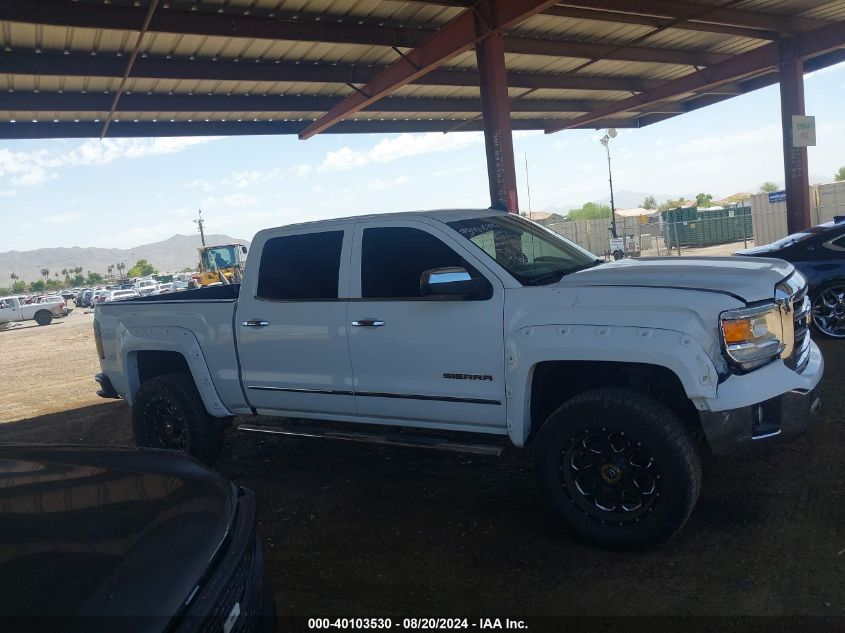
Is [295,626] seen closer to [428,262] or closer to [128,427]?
[428,262]

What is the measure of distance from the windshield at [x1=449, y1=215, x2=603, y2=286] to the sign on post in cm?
1296

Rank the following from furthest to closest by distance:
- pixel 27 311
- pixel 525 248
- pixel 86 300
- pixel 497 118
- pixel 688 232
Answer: pixel 86 300 → pixel 688 232 → pixel 27 311 → pixel 497 118 → pixel 525 248

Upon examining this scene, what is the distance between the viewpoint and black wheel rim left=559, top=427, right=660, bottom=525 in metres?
3.52

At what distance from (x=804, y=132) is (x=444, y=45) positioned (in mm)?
8935

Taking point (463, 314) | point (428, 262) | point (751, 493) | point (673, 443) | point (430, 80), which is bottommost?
point (751, 493)

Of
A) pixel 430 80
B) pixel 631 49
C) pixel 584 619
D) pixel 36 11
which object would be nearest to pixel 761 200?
pixel 631 49

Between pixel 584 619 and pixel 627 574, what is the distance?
0.48 meters

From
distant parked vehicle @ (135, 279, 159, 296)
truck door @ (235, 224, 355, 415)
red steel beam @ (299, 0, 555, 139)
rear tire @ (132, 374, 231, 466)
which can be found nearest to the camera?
truck door @ (235, 224, 355, 415)

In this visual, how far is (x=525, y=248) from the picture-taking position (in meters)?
4.66

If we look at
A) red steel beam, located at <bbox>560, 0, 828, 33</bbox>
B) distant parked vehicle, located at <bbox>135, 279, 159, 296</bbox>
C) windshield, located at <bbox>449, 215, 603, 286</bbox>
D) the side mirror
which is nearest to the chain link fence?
red steel beam, located at <bbox>560, 0, 828, 33</bbox>

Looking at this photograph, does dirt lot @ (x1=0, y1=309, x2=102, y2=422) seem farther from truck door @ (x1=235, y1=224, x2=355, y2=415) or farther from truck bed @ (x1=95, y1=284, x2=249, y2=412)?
truck door @ (x1=235, y1=224, x2=355, y2=415)

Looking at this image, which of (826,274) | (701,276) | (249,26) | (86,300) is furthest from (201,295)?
(86,300)

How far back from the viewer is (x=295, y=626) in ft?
10.5

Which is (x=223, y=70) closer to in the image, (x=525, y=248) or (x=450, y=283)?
(x=525, y=248)
